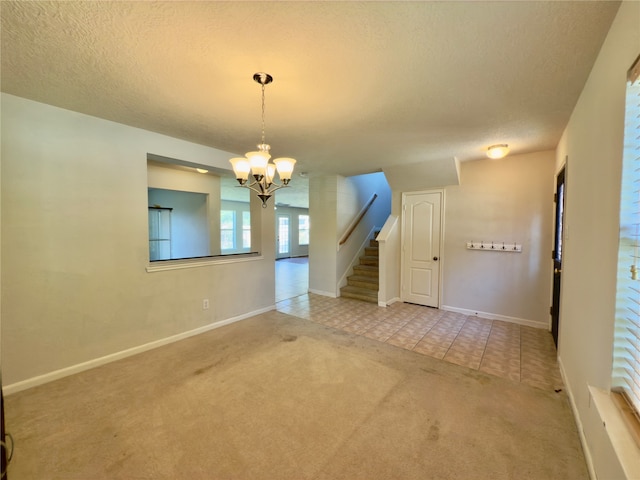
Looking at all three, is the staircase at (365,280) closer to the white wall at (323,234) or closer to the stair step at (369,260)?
the stair step at (369,260)

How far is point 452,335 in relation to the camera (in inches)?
129

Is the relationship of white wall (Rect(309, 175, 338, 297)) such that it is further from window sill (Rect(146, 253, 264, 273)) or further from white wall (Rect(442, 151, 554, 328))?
white wall (Rect(442, 151, 554, 328))

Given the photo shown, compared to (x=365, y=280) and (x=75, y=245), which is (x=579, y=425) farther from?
(x=75, y=245)

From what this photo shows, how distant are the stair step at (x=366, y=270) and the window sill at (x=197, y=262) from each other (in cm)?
225

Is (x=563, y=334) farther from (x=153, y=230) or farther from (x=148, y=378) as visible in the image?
(x=153, y=230)

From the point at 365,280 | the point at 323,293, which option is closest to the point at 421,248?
the point at 365,280

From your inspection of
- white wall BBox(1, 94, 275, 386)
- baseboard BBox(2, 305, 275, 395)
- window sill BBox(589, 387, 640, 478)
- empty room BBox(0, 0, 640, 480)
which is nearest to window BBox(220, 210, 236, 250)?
empty room BBox(0, 0, 640, 480)

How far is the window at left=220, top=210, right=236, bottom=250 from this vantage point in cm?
906

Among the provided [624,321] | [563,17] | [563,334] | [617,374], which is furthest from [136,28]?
[563,334]

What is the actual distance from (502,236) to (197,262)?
14.4 feet

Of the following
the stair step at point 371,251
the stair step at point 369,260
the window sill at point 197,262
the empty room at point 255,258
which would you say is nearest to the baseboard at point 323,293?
the stair step at point 369,260

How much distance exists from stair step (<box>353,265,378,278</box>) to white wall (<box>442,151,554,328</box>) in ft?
4.48

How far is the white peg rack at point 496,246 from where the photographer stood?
3.74 metres

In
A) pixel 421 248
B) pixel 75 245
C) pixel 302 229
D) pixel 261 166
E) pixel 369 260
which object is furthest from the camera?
pixel 302 229
